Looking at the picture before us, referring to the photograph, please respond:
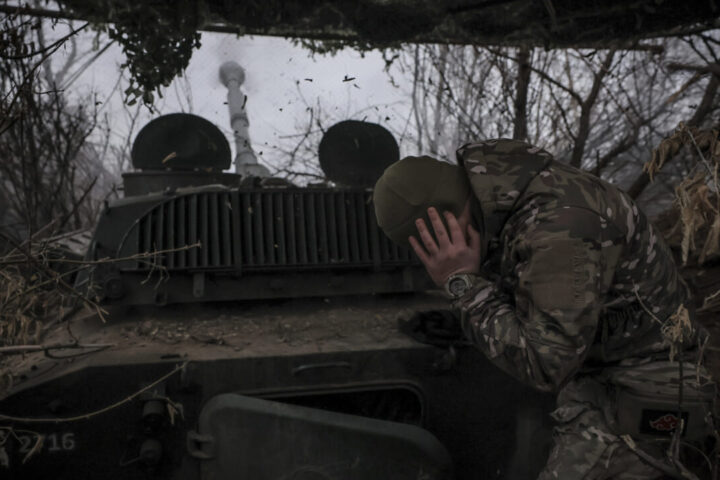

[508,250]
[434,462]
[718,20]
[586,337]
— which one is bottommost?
[434,462]

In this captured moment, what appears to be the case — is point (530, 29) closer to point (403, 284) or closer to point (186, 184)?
point (403, 284)

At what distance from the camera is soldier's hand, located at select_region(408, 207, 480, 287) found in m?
1.87

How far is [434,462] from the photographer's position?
2.20m

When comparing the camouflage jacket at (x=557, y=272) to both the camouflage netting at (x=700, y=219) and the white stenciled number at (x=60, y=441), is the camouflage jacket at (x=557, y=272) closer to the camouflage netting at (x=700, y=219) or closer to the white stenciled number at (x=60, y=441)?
the camouflage netting at (x=700, y=219)

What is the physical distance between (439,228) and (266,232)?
1.21 m

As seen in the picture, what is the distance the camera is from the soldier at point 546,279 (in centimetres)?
164

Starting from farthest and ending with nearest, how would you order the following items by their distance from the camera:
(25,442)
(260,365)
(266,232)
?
(266,232) < (260,365) < (25,442)

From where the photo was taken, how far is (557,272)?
1.58m

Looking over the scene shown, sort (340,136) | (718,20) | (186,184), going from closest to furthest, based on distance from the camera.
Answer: (718,20)
(340,136)
(186,184)

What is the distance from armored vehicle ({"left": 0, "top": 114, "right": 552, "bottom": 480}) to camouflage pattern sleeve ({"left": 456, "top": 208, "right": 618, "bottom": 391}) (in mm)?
727

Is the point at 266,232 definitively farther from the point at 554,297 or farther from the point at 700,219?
the point at 700,219

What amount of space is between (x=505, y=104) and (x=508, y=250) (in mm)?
4011

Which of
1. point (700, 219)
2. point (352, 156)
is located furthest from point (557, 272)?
point (352, 156)

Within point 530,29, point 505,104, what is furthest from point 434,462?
point 505,104
